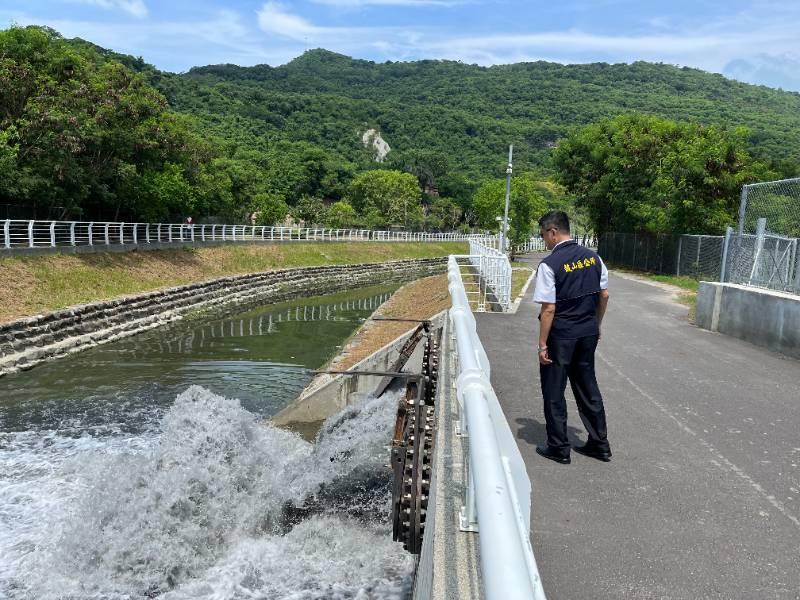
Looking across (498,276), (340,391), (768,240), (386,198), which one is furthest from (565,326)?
(386,198)

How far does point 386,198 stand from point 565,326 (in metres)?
92.9

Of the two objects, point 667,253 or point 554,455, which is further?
point 667,253

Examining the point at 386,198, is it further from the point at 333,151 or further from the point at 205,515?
the point at 205,515

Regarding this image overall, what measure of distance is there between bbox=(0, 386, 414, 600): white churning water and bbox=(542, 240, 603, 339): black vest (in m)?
2.75

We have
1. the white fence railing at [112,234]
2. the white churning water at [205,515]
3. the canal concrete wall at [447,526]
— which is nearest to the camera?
the canal concrete wall at [447,526]

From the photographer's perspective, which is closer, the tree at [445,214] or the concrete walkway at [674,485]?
the concrete walkway at [674,485]

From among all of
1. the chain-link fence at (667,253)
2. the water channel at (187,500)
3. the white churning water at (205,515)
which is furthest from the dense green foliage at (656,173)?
the white churning water at (205,515)

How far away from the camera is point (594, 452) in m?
5.16

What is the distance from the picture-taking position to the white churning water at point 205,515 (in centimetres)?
636

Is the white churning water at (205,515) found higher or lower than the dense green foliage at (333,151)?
lower

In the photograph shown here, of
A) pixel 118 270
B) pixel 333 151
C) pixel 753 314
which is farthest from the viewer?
pixel 333 151

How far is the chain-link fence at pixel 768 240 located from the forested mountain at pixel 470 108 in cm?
10618

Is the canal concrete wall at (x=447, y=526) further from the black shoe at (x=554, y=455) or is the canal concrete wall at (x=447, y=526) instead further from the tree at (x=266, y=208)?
the tree at (x=266, y=208)

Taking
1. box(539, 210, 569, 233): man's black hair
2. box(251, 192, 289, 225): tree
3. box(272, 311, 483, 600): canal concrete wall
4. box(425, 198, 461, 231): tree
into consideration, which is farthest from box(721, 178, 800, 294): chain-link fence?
box(425, 198, 461, 231): tree
